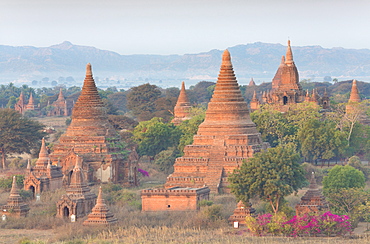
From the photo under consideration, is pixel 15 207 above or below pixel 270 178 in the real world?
below

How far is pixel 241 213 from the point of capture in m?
45.6

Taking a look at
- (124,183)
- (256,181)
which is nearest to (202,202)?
(256,181)

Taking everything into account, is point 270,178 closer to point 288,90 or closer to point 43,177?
point 43,177

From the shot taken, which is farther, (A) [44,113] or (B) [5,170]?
(A) [44,113]

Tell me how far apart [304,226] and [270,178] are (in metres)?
3.99

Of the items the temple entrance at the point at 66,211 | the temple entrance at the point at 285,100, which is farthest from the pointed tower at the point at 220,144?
the temple entrance at the point at 285,100

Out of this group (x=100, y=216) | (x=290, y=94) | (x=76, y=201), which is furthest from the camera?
(x=290, y=94)

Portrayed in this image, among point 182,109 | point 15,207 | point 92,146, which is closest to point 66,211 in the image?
point 15,207

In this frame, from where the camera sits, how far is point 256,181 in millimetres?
45906

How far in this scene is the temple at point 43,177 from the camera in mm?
56344

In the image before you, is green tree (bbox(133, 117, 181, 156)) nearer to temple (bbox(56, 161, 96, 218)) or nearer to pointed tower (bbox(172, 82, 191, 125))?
pointed tower (bbox(172, 82, 191, 125))

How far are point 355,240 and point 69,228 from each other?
12.2 metres

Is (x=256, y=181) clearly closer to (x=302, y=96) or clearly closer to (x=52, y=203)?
(x=52, y=203)

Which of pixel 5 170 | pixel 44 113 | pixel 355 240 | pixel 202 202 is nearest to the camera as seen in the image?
pixel 355 240
